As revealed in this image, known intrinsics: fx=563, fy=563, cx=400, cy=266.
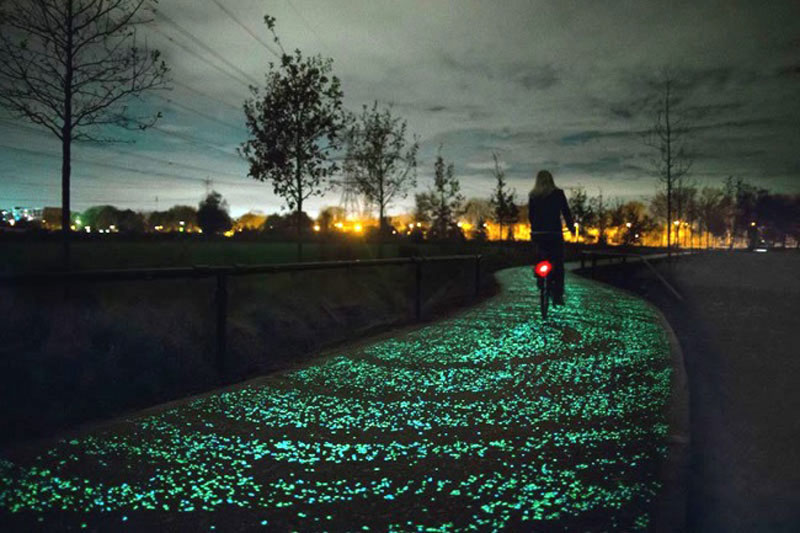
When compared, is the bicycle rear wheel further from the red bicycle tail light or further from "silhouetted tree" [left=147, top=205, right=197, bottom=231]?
"silhouetted tree" [left=147, top=205, right=197, bottom=231]

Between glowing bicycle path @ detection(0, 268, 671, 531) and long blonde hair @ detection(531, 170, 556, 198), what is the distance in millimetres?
4261

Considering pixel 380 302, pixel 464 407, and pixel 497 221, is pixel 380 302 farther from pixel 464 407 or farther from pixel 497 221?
pixel 497 221

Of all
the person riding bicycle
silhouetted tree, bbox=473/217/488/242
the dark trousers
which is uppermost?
silhouetted tree, bbox=473/217/488/242

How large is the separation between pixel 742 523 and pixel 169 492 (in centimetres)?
272

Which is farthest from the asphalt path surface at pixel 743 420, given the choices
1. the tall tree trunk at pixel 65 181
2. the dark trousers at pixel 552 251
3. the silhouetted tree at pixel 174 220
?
the silhouetted tree at pixel 174 220

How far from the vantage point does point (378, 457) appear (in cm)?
324

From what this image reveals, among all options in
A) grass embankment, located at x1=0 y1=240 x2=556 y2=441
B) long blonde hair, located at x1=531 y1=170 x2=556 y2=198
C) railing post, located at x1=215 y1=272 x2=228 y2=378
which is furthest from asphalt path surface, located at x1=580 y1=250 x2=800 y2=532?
railing post, located at x1=215 y1=272 x2=228 y2=378

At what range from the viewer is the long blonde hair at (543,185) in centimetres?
937

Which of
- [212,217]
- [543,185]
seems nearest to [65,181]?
[543,185]

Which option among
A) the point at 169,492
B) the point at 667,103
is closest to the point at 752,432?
the point at 169,492

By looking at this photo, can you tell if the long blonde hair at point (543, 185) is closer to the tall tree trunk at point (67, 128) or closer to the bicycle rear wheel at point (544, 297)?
the bicycle rear wheel at point (544, 297)

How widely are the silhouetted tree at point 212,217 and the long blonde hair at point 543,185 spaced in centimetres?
10340

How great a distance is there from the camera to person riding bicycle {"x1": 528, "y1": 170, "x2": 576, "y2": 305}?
9336 millimetres

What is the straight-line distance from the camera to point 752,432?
3912 mm
